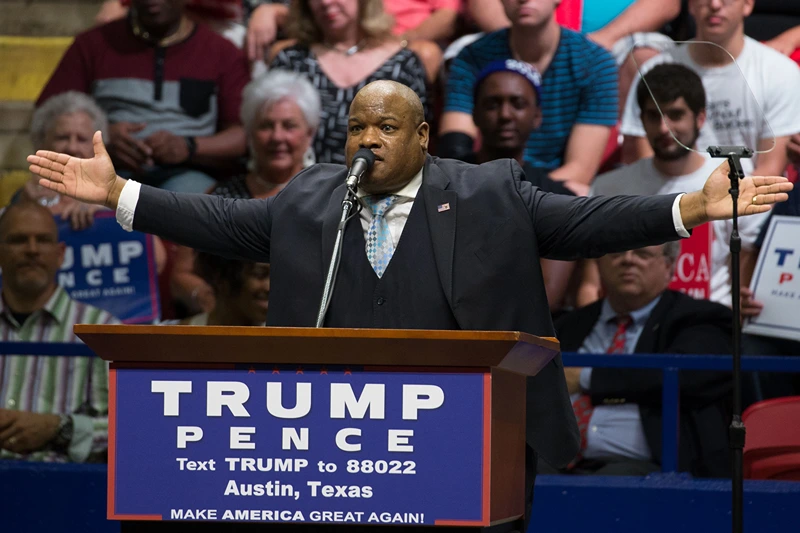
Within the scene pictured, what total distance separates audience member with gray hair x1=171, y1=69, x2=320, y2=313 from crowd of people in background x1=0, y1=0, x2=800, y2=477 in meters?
0.01

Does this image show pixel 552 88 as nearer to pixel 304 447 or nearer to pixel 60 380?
pixel 60 380

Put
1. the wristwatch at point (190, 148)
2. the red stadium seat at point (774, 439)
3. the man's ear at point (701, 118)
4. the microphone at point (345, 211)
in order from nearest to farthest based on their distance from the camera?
the microphone at point (345, 211) → the man's ear at point (701, 118) → the red stadium seat at point (774, 439) → the wristwatch at point (190, 148)

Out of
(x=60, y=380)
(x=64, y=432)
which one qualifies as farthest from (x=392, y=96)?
(x=60, y=380)

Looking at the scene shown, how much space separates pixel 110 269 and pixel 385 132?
278 centimetres

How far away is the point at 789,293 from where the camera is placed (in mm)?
4668

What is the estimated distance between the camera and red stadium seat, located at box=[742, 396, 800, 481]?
4281 millimetres

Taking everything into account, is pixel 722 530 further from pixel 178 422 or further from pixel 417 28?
pixel 417 28

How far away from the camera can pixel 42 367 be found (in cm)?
504

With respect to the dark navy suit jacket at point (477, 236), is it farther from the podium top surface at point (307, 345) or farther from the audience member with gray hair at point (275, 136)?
the audience member with gray hair at point (275, 136)

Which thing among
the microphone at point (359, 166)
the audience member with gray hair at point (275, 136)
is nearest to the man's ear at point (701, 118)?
the microphone at point (359, 166)

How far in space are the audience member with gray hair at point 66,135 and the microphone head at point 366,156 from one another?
2.88 m

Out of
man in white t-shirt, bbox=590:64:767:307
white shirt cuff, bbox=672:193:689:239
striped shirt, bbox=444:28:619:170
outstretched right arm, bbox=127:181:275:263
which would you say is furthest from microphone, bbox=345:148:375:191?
striped shirt, bbox=444:28:619:170

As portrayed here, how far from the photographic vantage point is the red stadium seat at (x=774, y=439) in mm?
4281

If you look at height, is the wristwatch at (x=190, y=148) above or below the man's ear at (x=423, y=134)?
below
